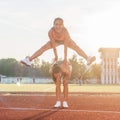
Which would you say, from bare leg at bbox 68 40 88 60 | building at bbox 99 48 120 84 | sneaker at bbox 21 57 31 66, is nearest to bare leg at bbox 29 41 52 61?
sneaker at bbox 21 57 31 66

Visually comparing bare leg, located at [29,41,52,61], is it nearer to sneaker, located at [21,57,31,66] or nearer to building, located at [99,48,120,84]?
sneaker, located at [21,57,31,66]

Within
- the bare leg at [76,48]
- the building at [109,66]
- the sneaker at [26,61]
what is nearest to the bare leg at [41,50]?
the sneaker at [26,61]

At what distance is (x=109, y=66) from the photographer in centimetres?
12462

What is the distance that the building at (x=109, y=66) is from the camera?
122m

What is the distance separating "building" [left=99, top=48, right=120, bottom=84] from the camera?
121988 mm

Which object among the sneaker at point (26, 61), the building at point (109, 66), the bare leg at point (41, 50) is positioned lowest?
the sneaker at point (26, 61)

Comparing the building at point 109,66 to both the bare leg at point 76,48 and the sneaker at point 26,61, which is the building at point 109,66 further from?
the sneaker at point 26,61

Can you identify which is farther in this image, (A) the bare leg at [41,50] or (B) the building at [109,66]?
(B) the building at [109,66]

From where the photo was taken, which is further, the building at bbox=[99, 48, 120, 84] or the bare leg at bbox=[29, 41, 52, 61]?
the building at bbox=[99, 48, 120, 84]

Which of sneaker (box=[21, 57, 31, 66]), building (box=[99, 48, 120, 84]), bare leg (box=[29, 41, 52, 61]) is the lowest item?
sneaker (box=[21, 57, 31, 66])

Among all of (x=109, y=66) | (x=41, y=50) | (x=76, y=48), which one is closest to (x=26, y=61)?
(x=41, y=50)

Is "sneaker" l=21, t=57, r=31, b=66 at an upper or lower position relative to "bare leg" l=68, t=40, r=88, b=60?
lower

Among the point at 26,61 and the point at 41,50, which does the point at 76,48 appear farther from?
the point at 26,61

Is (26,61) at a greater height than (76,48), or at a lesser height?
lesser
